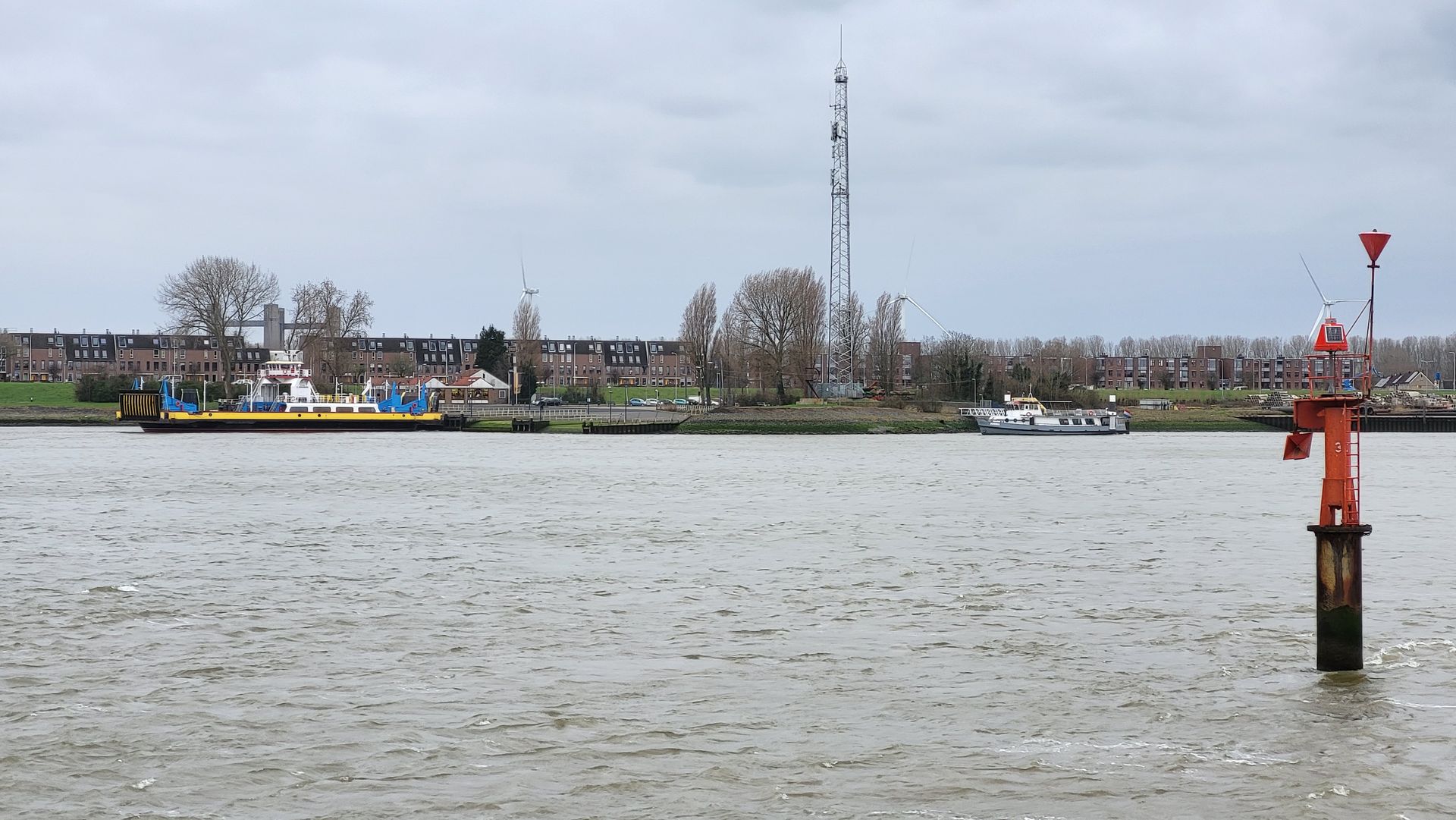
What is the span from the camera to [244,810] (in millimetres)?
8211

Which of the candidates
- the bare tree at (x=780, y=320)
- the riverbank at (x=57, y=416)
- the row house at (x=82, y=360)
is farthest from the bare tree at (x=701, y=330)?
the row house at (x=82, y=360)

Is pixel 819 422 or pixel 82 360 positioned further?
pixel 82 360

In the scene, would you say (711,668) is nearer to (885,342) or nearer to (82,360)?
(885,342)

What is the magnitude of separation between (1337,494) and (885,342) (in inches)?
4692

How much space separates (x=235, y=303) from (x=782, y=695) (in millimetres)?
108508

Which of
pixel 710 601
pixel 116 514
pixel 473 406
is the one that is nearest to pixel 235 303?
pixel 473 406

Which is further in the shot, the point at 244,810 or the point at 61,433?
the point at 61,433

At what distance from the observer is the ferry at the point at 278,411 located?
87.4 meters

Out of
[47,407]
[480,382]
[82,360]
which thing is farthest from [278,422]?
[82,360]

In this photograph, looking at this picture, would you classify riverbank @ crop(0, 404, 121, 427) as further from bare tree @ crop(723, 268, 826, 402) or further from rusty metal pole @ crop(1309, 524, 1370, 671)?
rusty metal pole @ crop(1309, 524, 1370, 671)

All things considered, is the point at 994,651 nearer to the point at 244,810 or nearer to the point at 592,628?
the point at 592,628

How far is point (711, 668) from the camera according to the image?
12633 mm

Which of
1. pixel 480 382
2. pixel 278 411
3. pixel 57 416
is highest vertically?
pixel 480 382

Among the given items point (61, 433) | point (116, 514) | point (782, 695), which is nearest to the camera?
point (782, 695)
